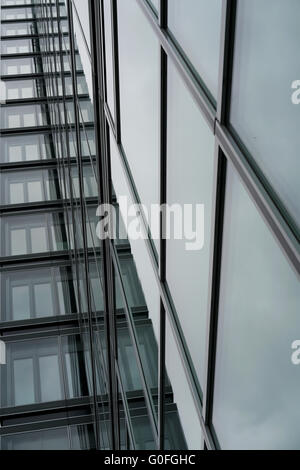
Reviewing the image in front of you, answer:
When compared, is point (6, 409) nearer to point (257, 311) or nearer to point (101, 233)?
point (101, 233)

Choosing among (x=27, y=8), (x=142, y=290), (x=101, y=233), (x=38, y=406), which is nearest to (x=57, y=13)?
(x=101, y=233)

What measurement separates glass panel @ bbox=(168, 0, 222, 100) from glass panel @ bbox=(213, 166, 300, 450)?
2.15ft

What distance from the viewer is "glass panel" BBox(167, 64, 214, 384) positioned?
13.6 ft

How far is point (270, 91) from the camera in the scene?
3033 mm

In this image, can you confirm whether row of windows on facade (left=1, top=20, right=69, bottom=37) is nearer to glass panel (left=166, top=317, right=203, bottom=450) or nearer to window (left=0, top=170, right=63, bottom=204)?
window (left=0, top=170, right=63, bottom=204)

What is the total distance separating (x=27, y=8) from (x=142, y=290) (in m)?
29.1

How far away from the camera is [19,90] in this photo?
28625 mm

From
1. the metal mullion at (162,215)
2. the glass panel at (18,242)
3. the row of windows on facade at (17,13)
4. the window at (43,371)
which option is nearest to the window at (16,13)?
the row of windows on facade at (17,13)

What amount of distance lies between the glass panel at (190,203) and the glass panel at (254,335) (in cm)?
41

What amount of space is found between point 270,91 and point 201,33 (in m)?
1.13

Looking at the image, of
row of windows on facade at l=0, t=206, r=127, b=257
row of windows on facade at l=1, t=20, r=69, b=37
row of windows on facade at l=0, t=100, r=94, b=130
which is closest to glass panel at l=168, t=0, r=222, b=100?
row of windows on facade at l=0, t=206, r=127, b=257

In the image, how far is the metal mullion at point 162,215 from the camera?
5051mm

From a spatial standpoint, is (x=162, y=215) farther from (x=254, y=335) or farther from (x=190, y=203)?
(x=254, y=335)

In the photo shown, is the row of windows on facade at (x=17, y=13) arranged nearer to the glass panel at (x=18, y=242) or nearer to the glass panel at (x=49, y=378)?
the glass panel at (x=18, y=242)
